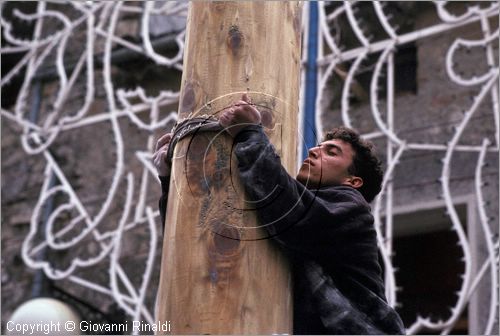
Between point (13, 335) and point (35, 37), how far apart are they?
404 cm

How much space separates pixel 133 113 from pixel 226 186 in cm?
630

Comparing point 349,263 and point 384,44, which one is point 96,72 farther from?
point 349,263

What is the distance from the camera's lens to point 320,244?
3.20 metres

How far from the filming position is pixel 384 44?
27.1 feet

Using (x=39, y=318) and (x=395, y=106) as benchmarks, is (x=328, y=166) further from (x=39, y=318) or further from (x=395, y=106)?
(x=395, y=106)

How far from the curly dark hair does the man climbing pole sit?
0.22 m

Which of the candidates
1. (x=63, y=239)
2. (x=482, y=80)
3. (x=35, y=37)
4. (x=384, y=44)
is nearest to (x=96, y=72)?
(x=35, y=37)

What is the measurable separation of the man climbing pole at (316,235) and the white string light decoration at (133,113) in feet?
13.2

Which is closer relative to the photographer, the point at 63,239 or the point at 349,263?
the point at 349,263

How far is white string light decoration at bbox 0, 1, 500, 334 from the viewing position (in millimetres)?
7719

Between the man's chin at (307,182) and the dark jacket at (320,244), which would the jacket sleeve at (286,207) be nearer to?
the dark jacket at (320,244)

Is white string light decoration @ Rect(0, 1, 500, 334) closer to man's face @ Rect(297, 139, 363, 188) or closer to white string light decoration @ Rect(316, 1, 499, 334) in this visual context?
white string light decoration @ Rect(316, 1, 499, 334)

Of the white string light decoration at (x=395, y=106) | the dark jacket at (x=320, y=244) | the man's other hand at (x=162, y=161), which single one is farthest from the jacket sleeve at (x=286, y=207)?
the white string light decoration at (x=395, y=106)

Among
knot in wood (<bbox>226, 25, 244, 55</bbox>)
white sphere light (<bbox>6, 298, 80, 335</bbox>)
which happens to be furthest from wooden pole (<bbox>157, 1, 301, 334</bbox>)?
white sphere light (<bbox>6, 298, 80, 335</bbox>)
